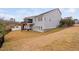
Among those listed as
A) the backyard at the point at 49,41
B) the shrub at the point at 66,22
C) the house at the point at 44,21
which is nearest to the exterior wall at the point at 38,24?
the house at the point at 44,21

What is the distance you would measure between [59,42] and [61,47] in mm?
60

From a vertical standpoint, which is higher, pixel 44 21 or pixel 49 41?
pixel 44 21

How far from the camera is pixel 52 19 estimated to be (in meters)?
1.60

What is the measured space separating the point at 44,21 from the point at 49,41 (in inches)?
9.4

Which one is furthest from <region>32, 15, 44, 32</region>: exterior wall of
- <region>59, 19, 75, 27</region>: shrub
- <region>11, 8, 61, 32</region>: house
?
<region>59, 19, 75, 27</region>: shrub

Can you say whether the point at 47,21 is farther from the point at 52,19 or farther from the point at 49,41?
the point at 49,41

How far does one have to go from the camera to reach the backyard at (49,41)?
1.58 m

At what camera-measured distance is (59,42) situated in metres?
1.59

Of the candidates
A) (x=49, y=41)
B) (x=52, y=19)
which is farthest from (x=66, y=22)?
(x=49, y=41)

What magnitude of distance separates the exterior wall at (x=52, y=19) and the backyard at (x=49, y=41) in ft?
0.27

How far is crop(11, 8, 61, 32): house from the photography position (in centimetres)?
161

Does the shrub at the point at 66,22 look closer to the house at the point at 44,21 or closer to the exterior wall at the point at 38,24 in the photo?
the house at the point at 44,21

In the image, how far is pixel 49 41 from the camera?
5.20 ft
